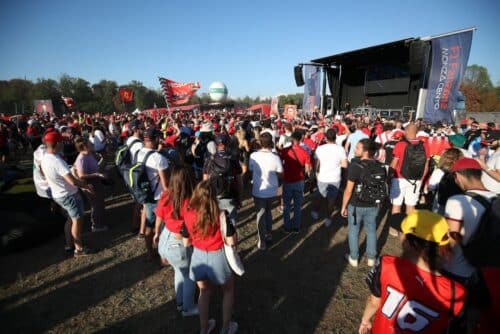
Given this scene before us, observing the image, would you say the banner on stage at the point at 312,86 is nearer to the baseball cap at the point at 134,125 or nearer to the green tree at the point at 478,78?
the baseball cap at the point at 134,125

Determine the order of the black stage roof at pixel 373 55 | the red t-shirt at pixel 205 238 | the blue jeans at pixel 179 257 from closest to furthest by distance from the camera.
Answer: the red t-shirt at pixel 205 238 → the blue jeans at pixel 179 257 → the black stage roof at pixel 373 55

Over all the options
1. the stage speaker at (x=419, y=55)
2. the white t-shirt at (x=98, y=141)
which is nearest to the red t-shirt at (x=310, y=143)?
the white t-shirt at (x=98, y=141)

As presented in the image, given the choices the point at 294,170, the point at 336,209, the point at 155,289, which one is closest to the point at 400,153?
the point at 294,170

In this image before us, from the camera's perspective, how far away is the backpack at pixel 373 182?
334 cm

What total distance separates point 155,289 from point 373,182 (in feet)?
10.5

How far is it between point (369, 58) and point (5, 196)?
23153mm

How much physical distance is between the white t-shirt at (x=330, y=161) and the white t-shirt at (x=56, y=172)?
4093 mm

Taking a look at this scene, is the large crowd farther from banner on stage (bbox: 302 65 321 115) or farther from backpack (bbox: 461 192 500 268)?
banner on stage (bbox: 302 65 321 115)

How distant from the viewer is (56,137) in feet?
11.8

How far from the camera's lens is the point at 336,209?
238 inches

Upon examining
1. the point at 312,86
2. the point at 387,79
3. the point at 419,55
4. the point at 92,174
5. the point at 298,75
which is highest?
the point at 298,75

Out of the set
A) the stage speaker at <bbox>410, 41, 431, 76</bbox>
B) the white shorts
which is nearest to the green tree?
the stage speaker at <bbox>410, 41, 431, 76</bbox>

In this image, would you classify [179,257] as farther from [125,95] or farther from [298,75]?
[298,75]

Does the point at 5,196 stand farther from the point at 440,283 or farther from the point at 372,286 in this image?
the point at 440,283
